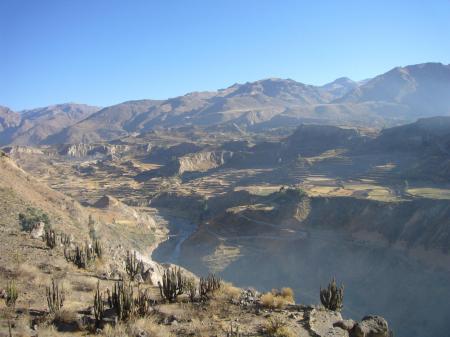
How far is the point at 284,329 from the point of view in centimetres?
1122

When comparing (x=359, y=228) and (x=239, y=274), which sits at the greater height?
(x=359, y=228)

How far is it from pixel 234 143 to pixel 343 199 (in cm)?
9099

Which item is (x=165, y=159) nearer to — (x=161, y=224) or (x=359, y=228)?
(x=161, y=224)

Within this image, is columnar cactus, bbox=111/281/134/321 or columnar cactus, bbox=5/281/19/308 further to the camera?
columnar cactus, bbox=5/281/19/308

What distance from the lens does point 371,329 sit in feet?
40.4

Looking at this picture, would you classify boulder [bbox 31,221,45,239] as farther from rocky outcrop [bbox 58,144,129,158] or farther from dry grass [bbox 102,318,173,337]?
rocky outcrop [bbox 58,144,129,158]

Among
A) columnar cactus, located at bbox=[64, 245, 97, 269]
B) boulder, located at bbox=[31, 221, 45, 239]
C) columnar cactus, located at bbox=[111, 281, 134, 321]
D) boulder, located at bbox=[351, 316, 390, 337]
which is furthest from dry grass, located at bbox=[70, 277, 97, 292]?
boulder, located at bbox=[351, 316, 390, 337]

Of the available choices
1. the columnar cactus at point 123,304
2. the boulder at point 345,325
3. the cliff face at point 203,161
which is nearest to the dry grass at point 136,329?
the columnar cactus at point 123,304

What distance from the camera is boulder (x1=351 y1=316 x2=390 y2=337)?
1213 cm

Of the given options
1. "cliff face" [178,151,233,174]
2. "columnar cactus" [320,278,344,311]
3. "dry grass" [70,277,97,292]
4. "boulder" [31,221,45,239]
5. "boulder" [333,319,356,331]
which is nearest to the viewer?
"boulder" [333,319,356,331]

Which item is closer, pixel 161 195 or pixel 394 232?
pixel 394 232

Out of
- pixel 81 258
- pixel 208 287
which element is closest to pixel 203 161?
pixel 81 258

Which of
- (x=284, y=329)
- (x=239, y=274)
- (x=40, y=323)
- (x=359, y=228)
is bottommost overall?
(x=239, y=274)

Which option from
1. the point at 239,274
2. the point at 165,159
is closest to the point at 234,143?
the point at 165,159
